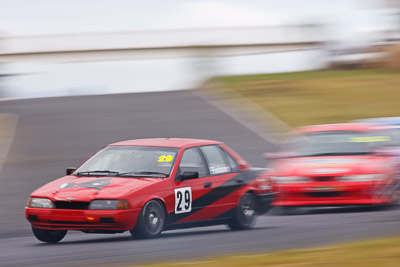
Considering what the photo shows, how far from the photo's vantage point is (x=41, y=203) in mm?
10266

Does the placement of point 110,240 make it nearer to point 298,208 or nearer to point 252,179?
point 252,179

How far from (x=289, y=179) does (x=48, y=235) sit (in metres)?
3.81

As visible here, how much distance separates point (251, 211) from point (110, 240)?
2183 mm

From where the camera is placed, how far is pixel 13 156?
69.4ft

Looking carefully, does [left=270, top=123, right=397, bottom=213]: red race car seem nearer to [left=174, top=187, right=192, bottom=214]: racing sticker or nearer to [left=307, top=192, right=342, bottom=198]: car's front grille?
[left=307, top=192, right=342, bottom=198]: car's front grille

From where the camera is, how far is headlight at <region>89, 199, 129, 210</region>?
390 inches

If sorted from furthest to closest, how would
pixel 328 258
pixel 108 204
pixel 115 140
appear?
pixel 115 140 → pixel 108 204 → pixel 328 258

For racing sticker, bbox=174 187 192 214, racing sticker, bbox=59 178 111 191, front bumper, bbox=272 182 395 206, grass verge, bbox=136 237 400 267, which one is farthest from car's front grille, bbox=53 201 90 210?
front bumper, bbox=272 182 395 206

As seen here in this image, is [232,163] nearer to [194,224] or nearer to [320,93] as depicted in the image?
[194,224]

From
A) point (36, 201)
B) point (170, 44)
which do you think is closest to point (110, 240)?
point (36, 201)

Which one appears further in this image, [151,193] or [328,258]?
[151,193]

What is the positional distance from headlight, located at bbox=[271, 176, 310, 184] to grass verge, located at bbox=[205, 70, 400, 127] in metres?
12.3

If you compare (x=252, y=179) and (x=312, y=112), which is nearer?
(x=252, y=179)

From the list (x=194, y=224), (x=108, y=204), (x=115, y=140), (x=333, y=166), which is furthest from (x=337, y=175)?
(x=115, y=140)
